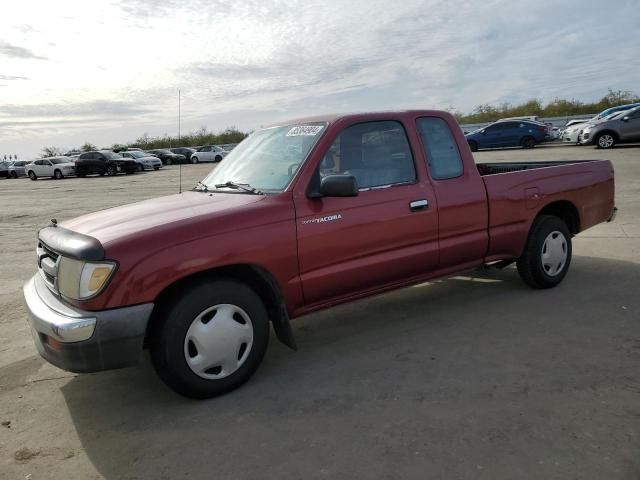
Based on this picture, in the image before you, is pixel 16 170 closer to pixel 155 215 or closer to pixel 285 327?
pixel 155 215

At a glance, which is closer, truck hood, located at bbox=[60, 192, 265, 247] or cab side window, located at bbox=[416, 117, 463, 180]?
truck hood, located at bbox=[60, 192, 265, 247]

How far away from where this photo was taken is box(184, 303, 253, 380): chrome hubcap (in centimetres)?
321

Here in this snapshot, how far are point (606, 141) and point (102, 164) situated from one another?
2703 cm

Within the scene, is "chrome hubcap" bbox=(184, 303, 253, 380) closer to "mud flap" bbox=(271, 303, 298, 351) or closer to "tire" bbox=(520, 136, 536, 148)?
"mud flap" bbox=(271, 303, 298, 351)

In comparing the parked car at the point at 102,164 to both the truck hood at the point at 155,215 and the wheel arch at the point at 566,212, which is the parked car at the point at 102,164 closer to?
the truck hood at the point at 155,215

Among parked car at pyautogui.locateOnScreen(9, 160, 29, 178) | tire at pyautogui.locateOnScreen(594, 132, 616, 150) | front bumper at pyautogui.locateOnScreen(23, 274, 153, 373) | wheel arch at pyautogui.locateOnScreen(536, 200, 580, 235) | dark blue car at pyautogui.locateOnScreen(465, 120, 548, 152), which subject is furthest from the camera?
parked car at pyautogui.locateOnScreen(9, 160, 29, 178)

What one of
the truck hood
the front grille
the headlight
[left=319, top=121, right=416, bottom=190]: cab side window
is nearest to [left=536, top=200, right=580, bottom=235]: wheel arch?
[left=319, top=121, right=416, bottom=190]: cab side window

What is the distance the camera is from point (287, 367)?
3822mm

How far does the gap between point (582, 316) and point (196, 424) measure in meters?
3.22

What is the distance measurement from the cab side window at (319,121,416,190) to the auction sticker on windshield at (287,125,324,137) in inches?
7.2

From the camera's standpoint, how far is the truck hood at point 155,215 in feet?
10.6

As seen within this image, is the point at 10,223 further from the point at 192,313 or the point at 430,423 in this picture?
the point at 430,423

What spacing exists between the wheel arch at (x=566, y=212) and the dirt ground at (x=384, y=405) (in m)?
0.77

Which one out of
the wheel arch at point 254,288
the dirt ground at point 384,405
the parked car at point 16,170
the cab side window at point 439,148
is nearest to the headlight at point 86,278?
the wheel arch at point 254,288
